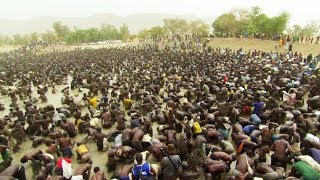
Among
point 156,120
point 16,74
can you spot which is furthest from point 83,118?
point 16,74

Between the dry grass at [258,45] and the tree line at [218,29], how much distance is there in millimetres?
1759

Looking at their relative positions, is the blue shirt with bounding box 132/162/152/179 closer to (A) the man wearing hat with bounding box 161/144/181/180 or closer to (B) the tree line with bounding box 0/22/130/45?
(A) the man wearing hat with bounding box 161/144/181/180

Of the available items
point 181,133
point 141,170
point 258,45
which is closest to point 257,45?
point 258,45

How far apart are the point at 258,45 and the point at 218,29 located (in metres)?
13.8

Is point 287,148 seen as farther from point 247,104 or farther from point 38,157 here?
point 38,157

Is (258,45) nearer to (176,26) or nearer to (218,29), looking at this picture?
(218,29)

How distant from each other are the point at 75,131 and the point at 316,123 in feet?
27.8

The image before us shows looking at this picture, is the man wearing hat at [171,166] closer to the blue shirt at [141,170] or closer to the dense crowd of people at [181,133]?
the dense crowd of people at [181,133]

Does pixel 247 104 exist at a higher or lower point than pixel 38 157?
higher

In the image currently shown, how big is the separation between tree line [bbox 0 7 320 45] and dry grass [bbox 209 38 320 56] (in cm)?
176

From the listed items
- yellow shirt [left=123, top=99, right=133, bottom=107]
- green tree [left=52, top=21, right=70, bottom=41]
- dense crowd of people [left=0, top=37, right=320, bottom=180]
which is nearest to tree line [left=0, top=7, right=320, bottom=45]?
green tree [left=52, top=21, right=70, bottom=41]

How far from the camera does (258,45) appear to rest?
3684cm

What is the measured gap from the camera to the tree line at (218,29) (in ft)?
132

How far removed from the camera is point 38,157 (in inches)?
352
